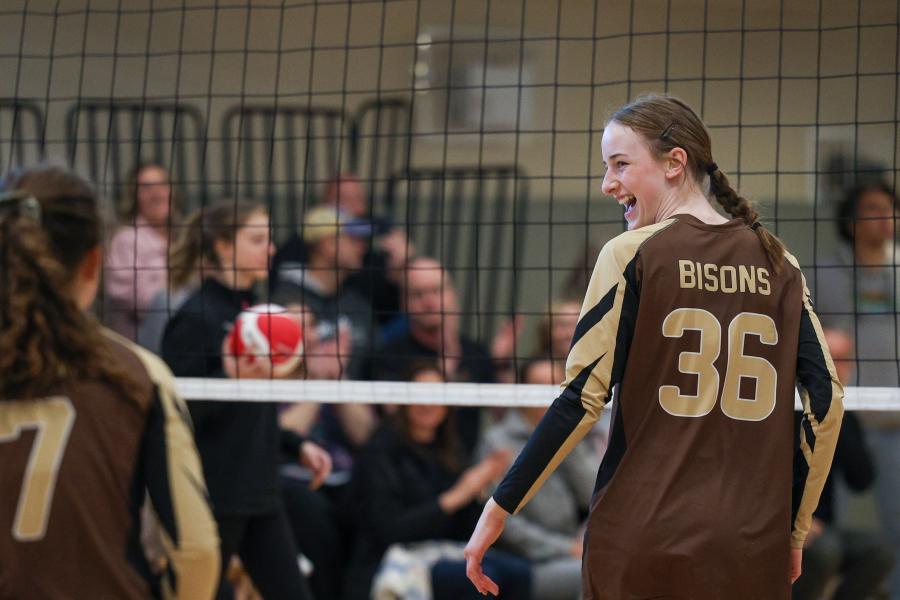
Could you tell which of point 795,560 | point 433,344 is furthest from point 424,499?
point 795,560

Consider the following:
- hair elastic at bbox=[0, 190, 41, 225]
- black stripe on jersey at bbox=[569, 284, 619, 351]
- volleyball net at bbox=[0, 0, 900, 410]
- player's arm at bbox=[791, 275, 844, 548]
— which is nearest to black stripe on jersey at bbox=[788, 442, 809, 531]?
player's arm at bbox=[791, 275, 844, 548]

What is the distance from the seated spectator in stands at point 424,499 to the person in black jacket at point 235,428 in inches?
36.2

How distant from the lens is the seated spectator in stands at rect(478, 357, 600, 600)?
568 centimetres

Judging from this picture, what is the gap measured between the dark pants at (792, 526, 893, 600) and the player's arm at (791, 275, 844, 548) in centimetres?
300

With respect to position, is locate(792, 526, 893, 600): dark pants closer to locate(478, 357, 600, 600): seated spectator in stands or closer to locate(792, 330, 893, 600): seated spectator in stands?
locate(792, 330, 893, 600): seated spectator in stands

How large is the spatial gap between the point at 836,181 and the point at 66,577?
696 centimetres

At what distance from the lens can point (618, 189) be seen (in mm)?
2969

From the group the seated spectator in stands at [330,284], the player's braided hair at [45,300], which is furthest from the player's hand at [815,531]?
the player's braided hair at [45,300]

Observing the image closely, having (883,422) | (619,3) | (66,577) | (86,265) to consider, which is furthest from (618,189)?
(619,3)

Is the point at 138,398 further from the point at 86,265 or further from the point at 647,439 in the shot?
the point at 647,439

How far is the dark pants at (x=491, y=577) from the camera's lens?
218 inches

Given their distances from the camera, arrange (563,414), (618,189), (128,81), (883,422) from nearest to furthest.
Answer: (563,414) < (618,189) < (883,422) < (128,81)

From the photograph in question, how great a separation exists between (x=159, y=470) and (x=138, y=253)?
13.1 ft

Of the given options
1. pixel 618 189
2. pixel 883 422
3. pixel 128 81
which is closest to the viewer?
pixel 618 189
